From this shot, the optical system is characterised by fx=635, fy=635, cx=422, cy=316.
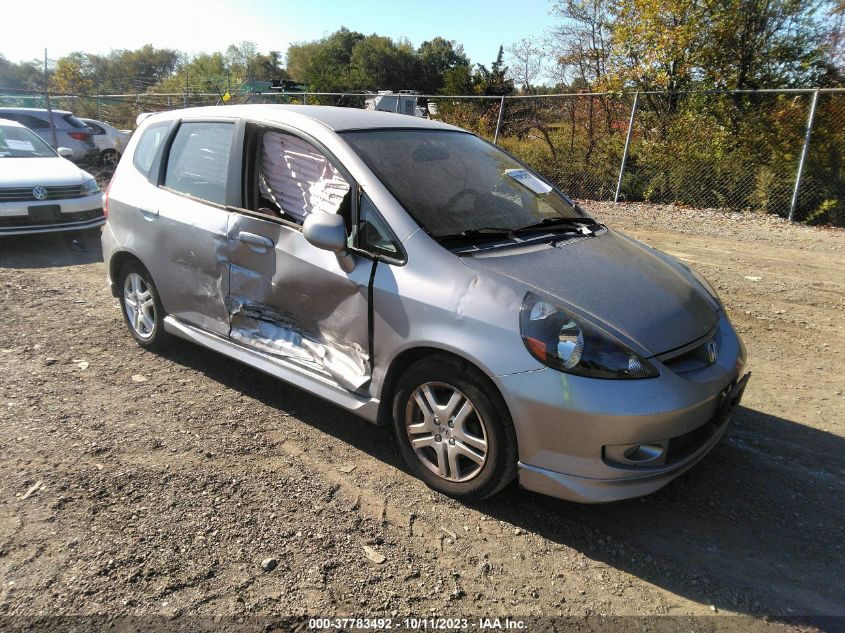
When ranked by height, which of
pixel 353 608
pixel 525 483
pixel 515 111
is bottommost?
pixel 353 608

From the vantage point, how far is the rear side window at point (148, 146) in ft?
14.9

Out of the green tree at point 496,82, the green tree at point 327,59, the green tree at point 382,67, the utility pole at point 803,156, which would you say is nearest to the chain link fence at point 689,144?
the utility pole at point 803,156

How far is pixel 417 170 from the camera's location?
11.7ft

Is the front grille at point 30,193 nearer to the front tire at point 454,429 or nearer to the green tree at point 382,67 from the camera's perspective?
the front tire at point 454,429

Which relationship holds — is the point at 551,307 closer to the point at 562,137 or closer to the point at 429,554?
the point at 429,554

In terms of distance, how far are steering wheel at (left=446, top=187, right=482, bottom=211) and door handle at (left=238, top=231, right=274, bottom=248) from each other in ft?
3.38

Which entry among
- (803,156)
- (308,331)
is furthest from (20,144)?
(803,156)

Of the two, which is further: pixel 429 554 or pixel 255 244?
pixel 255 244

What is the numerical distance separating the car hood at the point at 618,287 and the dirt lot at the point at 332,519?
35.1 inches

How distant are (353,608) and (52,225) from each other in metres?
7.55

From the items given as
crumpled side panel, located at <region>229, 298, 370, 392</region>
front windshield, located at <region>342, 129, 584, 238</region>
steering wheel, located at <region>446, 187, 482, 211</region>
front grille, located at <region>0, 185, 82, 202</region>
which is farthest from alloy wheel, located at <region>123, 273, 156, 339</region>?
front grille, located at <region>0, 185, 82, 202</region>

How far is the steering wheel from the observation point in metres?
3.44

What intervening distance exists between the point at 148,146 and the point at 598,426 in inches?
149

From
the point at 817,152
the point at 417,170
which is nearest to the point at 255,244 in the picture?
the point at 417,170
